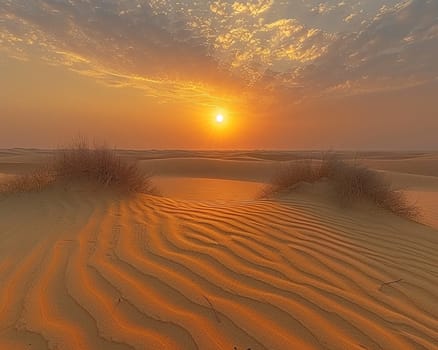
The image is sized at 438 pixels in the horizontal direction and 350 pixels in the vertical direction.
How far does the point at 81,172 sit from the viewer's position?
19.3 ft

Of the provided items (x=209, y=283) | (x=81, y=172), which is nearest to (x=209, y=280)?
(x=209, y=283)

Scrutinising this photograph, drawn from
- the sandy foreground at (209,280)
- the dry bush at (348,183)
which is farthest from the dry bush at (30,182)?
the dry bush at (348,183)

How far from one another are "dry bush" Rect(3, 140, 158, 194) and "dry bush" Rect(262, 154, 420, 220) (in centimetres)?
292

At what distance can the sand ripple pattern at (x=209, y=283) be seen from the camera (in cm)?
199

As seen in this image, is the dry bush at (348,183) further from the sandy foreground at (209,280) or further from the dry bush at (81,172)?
the dry bush at (81,172)

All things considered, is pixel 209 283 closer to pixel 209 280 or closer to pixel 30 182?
pixel 209 280

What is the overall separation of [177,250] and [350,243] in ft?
6.33

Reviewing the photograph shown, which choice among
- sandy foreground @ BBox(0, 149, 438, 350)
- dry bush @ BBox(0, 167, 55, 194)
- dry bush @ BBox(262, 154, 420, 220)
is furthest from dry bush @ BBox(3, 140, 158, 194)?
dry bush @ BBox(262, 154, 420, 220)

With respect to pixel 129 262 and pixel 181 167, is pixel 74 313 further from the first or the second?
pixel 181 167

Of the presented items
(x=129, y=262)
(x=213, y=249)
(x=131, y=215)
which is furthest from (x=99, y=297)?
(x=131, y=215)

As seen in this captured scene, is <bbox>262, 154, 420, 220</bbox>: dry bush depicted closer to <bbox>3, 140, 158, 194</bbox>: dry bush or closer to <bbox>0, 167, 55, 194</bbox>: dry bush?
<bbox>3, 140, 158, 194</bbox>: dry bush

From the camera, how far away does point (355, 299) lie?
8.15 feet

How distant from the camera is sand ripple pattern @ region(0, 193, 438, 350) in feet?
6.51

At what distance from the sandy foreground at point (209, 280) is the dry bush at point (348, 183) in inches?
37.5
